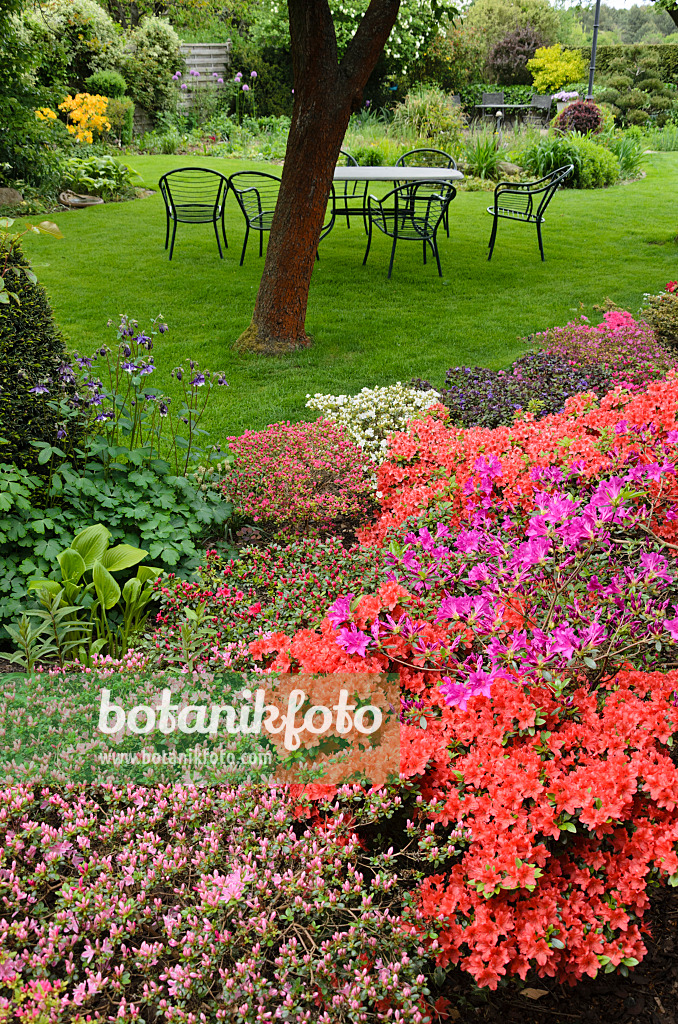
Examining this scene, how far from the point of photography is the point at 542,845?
1.54m

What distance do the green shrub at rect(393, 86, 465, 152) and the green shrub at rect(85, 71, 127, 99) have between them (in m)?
5.79

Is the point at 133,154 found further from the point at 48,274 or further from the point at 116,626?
the point at 116,626

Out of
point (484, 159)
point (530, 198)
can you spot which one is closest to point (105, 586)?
point (530, 198)

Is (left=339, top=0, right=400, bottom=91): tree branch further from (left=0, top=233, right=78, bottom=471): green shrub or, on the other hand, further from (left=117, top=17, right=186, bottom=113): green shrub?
(left=117, top=17, right=186, bottom=113): green shrub

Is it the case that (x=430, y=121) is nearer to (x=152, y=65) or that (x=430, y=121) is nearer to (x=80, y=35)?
(x=152, y=65)

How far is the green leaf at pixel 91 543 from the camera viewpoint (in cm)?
295

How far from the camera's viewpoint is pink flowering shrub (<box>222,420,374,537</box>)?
347 cm

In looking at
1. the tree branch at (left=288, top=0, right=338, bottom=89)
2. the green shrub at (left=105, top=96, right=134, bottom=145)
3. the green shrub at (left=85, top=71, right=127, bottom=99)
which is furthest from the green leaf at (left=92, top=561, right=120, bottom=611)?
the green shrub at (left=85, top=71, right=127, bottom=99)

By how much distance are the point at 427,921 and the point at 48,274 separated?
25.4ft

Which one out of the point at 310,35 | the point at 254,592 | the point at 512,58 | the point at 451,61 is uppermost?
the point at 512,58

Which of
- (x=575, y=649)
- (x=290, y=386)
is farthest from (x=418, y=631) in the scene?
(x=290, y=386)

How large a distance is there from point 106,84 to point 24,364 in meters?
14.1

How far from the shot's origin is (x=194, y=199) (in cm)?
1062

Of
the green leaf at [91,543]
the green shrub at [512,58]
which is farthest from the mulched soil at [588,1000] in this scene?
the green shrub at [512,58]
